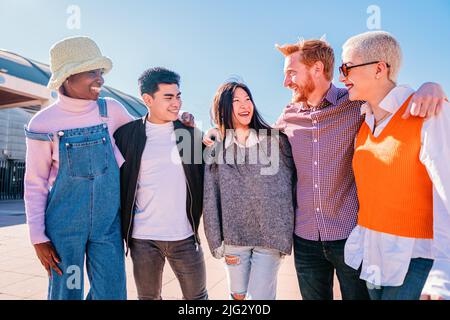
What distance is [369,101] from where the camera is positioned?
1.93m

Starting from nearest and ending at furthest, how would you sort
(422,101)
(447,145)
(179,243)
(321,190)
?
(447,145) → (422,101) → (321,190) → (179,243)

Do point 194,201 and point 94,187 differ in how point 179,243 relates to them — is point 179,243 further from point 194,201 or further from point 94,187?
point 94,187

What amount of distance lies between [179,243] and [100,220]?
0.56 m

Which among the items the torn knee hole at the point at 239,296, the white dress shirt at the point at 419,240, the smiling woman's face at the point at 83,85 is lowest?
the torn knee hole at the point at 239,296

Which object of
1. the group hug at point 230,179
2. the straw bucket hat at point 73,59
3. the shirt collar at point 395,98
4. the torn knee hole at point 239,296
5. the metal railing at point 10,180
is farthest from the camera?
the metal railing at point 10,180

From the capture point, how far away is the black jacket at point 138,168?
2.42 m

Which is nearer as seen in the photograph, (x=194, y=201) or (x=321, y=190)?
(x=321, y=190)

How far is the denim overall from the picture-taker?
7.07 ft

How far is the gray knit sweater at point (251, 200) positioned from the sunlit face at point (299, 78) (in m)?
0.33

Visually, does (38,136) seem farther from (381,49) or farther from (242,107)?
(381,49)

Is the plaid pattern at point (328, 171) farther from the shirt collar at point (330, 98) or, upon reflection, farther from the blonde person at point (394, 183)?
the blonde person at point (394, 183)

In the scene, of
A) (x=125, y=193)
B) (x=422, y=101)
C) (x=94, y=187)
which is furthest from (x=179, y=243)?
(x=422, y=101)

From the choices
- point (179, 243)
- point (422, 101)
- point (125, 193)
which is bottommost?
point (179, 243)

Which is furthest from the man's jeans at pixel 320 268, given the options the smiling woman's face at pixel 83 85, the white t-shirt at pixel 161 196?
the smiling woman's face at pixel 83 85
